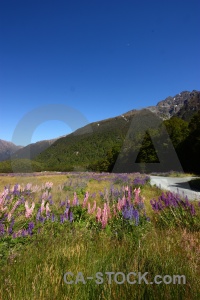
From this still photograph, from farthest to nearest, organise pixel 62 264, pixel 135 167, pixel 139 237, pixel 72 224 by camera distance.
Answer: pixel 135 167 → pixel 72 224 → pixel 139 237 → pixel 62 264

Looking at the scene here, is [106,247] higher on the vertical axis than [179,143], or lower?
lower

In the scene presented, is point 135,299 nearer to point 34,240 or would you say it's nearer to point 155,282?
point 155,282

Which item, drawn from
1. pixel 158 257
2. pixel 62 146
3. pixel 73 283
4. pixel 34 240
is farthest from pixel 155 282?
pixel 62 146

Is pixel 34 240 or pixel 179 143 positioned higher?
pixel 179 143

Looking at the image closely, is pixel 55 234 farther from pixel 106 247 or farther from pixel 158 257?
pixel 158 257

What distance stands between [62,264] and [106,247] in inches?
29.3

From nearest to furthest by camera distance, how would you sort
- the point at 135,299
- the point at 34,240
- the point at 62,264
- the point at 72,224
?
the point at 135,299 < the point at 62,264 < the point at 34,240 < the point at 72,224

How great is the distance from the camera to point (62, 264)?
2791 millimetres

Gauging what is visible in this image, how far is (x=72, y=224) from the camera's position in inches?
167

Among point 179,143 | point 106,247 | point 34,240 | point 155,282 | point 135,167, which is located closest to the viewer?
point 155,282

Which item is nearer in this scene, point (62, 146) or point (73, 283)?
point (73, 283)

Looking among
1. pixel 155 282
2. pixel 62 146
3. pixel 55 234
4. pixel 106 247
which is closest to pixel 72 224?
pixel 55 234

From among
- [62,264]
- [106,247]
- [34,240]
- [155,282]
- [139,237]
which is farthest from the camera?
[139,237]

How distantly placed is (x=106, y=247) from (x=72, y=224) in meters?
1.11
